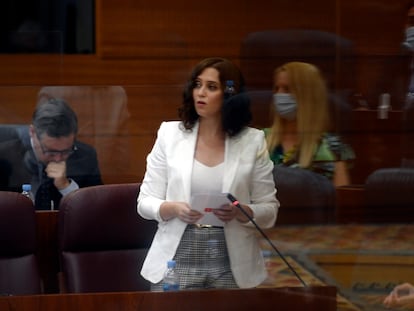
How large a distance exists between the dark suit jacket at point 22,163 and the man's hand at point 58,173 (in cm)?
1

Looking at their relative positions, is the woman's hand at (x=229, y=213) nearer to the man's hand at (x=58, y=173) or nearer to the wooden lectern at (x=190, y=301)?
the wooden lectern at (x=190, y=301)

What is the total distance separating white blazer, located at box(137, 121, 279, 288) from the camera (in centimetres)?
297

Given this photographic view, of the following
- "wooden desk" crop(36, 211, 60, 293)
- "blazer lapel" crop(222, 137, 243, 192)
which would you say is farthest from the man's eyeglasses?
"blazer lapel" crop(222, 137, 243, 192)

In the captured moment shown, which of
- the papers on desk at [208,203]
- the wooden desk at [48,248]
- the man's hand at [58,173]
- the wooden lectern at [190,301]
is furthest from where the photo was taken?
the wooden desk at [48,248]

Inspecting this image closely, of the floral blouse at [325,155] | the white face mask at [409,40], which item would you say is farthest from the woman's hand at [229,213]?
the white face mask at [409,40]

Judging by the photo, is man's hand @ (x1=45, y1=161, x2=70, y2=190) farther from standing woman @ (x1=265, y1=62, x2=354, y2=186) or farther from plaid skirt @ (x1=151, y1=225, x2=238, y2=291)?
standing woman @ (x1=265, y1=62, x2=354, y2=186)

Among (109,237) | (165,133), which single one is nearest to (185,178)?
(165,133)

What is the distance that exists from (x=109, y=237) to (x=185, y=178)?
1.12 ft

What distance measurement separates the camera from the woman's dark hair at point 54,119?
3.02m

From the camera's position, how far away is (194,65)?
3.00 m

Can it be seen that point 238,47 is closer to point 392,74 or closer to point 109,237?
point 392,74

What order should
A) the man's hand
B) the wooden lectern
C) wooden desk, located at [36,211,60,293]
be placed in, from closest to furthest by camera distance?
the wooden lectern → the man's hand → wooden desk, located at [36,211,60,293]

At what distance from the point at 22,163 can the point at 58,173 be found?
0.10m

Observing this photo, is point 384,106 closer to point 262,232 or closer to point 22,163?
point 262,232
